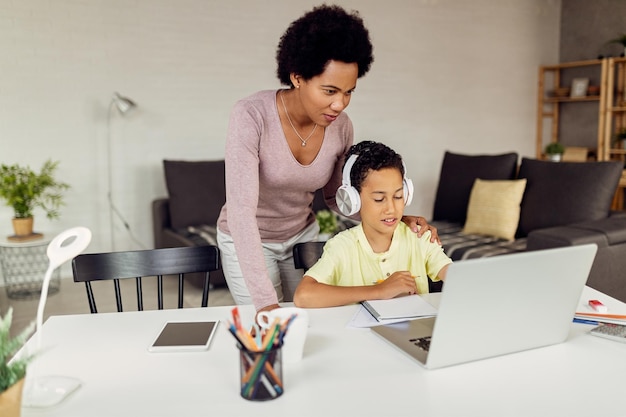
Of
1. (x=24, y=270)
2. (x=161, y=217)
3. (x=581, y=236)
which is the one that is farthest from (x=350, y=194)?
(x=24, y=270)

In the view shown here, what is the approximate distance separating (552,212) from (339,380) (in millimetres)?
2959

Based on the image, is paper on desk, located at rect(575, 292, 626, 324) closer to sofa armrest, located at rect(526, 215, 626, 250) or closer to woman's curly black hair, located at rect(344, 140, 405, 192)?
woman's curly black hair, located at rect(344, 140, 405, 192)

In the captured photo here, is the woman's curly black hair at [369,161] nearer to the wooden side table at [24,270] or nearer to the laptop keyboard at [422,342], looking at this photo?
the laptop keyboard at [422,342]

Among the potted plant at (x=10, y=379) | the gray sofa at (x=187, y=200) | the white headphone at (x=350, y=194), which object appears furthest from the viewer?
the gray sofa at (x=187, y=200)

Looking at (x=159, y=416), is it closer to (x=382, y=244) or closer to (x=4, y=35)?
(x=382, y=244)

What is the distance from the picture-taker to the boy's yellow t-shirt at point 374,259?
1.65m

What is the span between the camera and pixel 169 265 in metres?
1.77

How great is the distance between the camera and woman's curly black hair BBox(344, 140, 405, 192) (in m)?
1.62

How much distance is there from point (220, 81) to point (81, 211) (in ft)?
4.58

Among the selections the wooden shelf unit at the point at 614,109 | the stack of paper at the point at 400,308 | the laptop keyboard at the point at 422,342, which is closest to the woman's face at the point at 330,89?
the stack of paper at the point at 400,308

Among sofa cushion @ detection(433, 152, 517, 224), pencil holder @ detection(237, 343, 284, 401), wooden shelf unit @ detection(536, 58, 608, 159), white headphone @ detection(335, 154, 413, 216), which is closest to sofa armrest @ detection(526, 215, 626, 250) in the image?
sofa cushion @ detection(433, 152, 517, 224)

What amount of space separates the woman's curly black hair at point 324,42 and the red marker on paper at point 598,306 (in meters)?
0.81

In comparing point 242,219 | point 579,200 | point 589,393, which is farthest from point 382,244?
point 579,200

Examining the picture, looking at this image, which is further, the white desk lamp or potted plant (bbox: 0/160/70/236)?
potted plant (bbox: 0/160/70/236)
